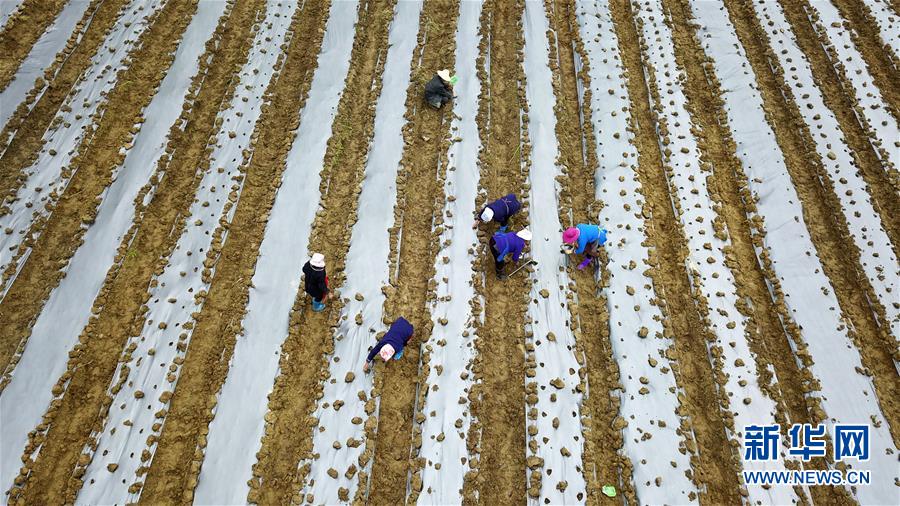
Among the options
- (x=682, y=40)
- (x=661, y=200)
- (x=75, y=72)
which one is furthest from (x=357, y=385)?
(x=682, y=40)

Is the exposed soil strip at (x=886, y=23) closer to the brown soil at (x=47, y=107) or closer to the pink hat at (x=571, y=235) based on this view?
the pink hat at (x=571, y=235)

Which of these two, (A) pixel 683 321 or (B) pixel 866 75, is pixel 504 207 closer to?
(A) pixel 683 321

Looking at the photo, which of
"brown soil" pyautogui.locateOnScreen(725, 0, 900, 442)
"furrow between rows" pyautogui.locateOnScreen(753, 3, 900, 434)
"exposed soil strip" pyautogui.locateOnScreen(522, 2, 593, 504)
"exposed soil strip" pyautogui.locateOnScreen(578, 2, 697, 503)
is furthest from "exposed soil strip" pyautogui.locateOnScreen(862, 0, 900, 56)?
"exposed soil strip" pyautogui.locateOnScreen(522, 2, 593, 504)

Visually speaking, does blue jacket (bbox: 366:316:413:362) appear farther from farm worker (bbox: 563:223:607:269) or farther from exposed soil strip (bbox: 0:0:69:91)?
exposed soil strip (bbox: 0:0:69:91)

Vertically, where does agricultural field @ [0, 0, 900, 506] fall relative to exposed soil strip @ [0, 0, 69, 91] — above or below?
below

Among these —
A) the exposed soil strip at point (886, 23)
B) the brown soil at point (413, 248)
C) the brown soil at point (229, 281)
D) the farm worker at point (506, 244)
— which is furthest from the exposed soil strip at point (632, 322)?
the exposed soil strip at point (886, 23)

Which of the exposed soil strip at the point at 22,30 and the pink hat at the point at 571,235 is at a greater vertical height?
the exposed soil strip at the point at 22,30
